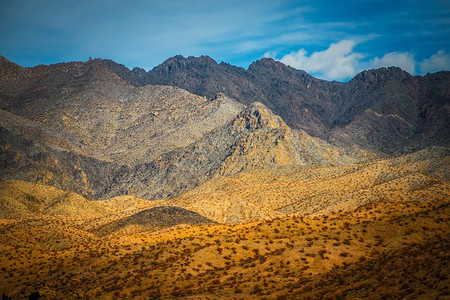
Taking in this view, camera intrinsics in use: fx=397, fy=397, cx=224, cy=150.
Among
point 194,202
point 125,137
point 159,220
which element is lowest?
point 159,220

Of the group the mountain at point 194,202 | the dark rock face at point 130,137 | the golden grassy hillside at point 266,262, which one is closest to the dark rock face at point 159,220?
the mountain at point 194,202

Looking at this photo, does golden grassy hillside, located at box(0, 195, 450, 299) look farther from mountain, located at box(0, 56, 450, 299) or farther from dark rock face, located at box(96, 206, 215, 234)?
dark rock face, located at box(96, 206, 215, 234)

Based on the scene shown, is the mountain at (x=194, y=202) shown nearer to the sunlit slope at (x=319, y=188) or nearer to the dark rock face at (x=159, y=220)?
the dark rock face at (x=159, y=220)

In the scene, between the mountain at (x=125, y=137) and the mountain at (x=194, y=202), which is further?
the mountain at (x=125, y=137)

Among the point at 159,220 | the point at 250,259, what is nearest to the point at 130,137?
the point at 159,220

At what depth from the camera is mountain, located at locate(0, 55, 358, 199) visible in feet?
357

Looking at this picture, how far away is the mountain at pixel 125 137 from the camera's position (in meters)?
109

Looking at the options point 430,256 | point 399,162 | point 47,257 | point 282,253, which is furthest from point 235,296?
point 399,162

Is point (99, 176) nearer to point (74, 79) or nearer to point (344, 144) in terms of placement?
point (74, 79)

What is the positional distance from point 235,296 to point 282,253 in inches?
251

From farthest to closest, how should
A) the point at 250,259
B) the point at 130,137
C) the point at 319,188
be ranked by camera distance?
the point at 130,137 < the point at 319,188 < the point at 250,259

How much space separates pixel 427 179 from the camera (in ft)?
218

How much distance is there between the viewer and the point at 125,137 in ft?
499

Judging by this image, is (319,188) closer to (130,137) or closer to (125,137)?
(130,137)
